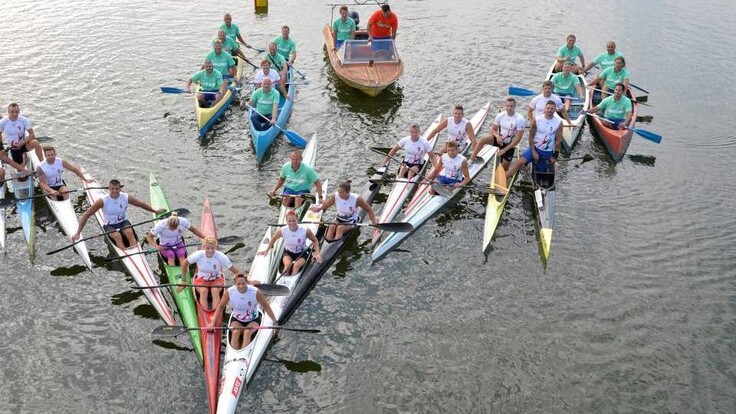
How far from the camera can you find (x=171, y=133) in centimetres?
1895

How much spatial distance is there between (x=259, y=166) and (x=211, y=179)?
133cm

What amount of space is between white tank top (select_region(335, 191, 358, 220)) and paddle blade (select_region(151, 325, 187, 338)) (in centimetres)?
445

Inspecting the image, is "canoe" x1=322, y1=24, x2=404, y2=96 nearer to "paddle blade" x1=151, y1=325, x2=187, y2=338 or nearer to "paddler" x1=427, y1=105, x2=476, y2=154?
"paddler" x1=427, y1=105, x2=476, y2=154

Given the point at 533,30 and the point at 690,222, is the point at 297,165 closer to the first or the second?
the point at 690,222

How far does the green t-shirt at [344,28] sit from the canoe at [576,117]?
317 inches

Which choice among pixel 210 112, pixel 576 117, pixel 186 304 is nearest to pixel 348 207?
pixel 186 304

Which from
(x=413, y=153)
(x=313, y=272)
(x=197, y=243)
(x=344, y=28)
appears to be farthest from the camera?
(x=344, y=28)

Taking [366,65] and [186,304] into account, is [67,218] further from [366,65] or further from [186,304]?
[366,65]

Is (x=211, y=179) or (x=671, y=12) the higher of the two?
(x=671, y=12)

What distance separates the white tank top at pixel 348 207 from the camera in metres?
14.1

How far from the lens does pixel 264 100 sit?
1864 centimetres

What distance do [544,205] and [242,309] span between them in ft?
25.7

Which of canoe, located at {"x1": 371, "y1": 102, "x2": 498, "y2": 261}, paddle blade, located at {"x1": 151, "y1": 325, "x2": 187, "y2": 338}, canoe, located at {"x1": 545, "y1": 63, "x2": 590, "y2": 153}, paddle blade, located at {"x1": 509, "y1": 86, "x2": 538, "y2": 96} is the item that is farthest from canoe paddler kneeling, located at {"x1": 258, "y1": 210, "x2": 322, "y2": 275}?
paddle blade, located at {"x1": 509, "y1": 86, "x2": 538, "y2": 96}

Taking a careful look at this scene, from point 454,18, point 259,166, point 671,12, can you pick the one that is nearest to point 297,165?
point 259,166
